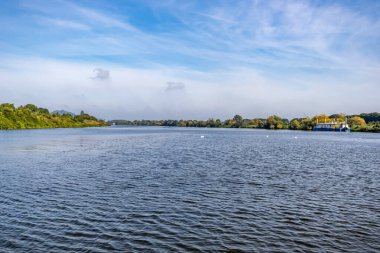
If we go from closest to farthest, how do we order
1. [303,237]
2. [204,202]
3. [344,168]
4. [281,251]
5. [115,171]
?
[281,251] → [303,237] → [204,202] → [115,171] → [344,168]

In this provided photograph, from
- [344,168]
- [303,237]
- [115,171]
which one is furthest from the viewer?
[344,168]

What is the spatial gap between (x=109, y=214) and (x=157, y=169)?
21034 mm

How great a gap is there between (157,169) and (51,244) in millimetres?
26646

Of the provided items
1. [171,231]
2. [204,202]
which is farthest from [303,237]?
[204,202]

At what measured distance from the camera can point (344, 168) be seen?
47219 millimetres

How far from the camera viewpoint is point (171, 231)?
19.1 metres

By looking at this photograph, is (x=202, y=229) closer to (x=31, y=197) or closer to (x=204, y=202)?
(x=204, y=202)

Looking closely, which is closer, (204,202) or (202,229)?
(202,229)

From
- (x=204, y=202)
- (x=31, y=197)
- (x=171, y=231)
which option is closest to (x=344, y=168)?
(x=204, y=202)

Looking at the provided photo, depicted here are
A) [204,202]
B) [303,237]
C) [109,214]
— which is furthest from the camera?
[204,202]

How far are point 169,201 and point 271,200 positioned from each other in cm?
824

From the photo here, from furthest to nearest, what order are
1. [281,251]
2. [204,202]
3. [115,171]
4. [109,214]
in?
[115,171] < [204,202] < [109,214] < [281,251]

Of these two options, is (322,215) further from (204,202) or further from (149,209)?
(149,209)

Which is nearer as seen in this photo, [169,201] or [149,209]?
[149,209]
